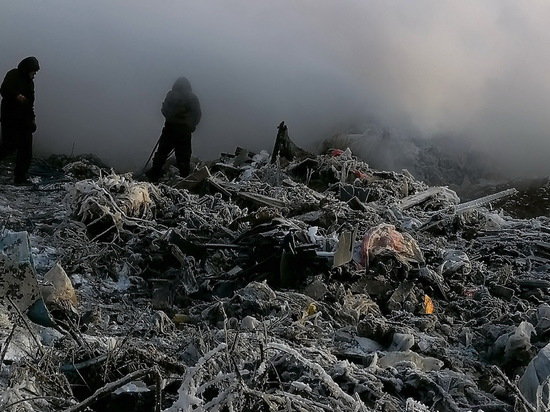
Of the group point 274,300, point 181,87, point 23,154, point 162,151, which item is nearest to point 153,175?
point 162,151

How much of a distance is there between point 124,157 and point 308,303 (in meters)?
6.99

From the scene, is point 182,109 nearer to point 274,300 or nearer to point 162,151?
point 162,151

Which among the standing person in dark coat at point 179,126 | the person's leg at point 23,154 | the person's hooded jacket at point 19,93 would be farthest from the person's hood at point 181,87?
the person's leg at point 23,154

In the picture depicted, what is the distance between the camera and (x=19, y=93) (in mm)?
6488

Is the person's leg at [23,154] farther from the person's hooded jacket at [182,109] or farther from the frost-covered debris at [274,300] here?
the person's hooded jacket at [182,109]

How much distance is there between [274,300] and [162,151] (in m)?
4.15

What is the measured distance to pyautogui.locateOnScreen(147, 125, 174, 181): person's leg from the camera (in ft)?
24.2

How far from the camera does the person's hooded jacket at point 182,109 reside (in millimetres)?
7254

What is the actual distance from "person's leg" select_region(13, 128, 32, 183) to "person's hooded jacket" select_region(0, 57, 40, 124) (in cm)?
14

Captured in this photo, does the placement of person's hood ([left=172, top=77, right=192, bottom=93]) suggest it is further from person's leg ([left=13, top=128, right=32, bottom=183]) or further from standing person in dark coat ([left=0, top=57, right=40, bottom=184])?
person's leg ([left=13, top=128, right=32, bottom=183])

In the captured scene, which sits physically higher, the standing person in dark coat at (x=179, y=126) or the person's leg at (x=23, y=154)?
the standing person in dark coat at (x=179, y=126)

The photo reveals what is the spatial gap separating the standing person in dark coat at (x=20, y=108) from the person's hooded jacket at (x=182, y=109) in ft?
4.83

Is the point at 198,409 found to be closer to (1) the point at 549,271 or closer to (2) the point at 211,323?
(2) the point at 211,323

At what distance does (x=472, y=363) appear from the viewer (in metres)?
3.22
